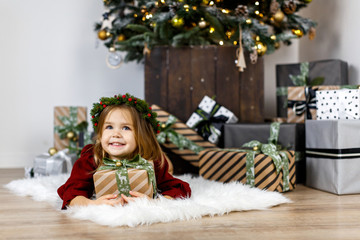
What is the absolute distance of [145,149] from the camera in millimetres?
1273

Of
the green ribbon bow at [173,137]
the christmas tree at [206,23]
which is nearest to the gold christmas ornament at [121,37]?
the christmas tree at [206,23]

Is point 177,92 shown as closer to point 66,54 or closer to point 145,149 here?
point 145,149

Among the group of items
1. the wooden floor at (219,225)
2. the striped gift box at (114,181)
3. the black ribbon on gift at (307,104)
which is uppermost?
the black ribbon on gift at (307,104)

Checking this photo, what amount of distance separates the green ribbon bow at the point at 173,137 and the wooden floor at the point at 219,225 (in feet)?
2.27

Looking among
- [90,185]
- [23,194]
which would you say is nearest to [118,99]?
[90,185]

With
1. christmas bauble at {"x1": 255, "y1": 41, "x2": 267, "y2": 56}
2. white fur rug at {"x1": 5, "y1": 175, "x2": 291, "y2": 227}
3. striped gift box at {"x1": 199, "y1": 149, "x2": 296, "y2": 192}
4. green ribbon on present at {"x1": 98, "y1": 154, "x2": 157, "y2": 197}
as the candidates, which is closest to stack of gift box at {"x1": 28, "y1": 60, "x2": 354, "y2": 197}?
striped gift box at {"x1": 199, "y1": 149, "x2": 296, "y2": 192}

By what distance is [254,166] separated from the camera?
151 cm

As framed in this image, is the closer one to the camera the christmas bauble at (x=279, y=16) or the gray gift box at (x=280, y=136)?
the gray gift box at (x=280, y=136)

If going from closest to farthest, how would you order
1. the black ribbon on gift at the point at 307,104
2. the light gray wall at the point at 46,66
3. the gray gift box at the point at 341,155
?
the gray gift box at the point at 341,155, the black ribbon on gift at the point at 307,104, the light gray wall at the point at 46,66

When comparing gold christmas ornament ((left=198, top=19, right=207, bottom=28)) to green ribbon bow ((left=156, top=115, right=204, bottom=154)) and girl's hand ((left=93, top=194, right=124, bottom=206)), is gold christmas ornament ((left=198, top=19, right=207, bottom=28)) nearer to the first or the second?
green ribbon bow ((left=156, top=115, right=204, bottom=154))

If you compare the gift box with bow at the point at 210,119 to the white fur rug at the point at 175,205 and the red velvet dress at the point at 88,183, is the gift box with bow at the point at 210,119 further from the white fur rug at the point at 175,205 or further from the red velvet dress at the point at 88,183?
the red velvet dress at the point at 88,183

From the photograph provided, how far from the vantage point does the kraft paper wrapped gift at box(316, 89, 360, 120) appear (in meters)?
1.57

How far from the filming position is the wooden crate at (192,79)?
6.53ft

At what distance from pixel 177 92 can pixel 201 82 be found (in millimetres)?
139
